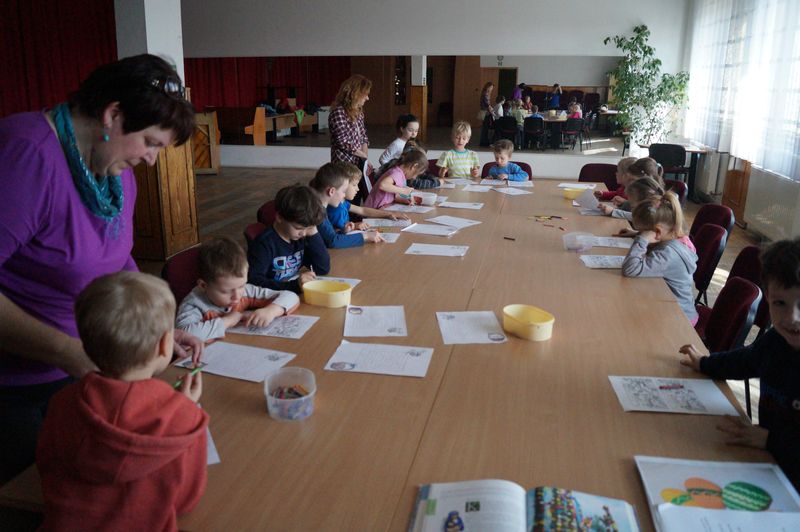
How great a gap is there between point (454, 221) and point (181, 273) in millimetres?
1953

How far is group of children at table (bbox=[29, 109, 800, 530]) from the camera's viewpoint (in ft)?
3.66

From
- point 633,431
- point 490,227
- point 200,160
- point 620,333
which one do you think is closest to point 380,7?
point 200,160

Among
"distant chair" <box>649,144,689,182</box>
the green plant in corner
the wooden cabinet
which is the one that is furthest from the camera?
the green plant in corner

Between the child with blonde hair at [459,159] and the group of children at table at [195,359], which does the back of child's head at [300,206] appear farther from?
the child with blonde hair at [459,159]

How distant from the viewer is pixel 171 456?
3.67 ft

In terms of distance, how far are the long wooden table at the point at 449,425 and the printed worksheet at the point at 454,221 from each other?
52.6 inches

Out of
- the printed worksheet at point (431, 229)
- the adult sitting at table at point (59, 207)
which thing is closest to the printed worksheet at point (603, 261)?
the printed worksheet at point (431, 229)

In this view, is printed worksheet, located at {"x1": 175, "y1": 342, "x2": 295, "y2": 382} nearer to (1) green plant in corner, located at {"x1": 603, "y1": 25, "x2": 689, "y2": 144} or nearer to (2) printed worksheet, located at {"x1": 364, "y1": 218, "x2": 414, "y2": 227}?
(2) printed worksheet, located at {"x1": 364, "y1": 218, "x2": 414, "y2": 227}

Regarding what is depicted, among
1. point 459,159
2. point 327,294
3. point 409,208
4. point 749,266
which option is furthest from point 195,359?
point 459,159

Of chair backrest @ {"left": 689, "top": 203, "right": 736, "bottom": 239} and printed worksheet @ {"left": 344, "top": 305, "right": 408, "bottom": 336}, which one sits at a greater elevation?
chair backrest @ {"left": 689, "top": 203, "right": 736, "bottom": 239}

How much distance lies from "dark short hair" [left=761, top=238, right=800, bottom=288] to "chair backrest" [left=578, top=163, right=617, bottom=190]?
448 cm

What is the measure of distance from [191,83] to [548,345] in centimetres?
1129

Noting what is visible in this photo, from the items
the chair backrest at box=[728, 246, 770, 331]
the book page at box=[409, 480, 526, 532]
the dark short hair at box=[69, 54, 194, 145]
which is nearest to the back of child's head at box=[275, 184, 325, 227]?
the dark short hair at box=[69, 54, 194, 145]

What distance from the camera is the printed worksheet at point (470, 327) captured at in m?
2.07
